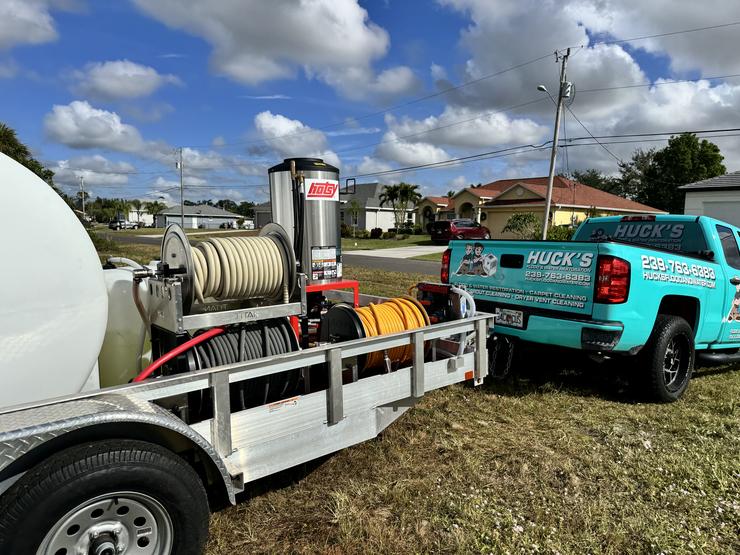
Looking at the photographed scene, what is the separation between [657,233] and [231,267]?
16.4ft

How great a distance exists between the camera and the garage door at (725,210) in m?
23.3

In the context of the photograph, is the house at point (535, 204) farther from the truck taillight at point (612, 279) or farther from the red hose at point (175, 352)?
the red hose at point (175, 352)

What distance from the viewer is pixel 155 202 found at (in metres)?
119

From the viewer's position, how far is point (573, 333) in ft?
14.9

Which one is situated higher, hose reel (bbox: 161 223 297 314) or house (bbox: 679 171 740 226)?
house (bbox: 679 171 740 226)

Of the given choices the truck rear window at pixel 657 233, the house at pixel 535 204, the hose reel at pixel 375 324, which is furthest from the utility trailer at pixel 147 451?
the house at pixel 535 204

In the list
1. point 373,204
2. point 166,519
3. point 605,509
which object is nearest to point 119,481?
point 166,519

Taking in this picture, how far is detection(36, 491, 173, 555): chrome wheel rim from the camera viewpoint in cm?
204

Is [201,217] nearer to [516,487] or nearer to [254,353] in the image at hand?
[254,353]

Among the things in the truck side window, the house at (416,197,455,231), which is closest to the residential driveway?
the house at (416,197,455,231)

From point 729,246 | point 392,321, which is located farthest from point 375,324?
point 729,246

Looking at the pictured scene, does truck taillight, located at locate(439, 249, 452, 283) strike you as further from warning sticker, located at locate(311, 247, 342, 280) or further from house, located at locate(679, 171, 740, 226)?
house, located at locate(679, 171, 740, 226)

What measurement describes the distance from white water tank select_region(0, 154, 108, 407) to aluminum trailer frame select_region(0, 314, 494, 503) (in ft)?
1.07

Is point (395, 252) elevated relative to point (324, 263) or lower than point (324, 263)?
lower
